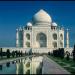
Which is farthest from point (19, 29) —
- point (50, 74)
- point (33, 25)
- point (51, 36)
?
point (50, 74)

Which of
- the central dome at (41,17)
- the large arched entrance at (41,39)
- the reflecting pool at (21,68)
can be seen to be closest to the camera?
the reflecting pool at (21,68)

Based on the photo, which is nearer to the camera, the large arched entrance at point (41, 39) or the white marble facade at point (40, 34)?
the white marble facade at point (40, 34)

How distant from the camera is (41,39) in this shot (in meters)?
63.2

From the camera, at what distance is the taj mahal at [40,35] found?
62.0 metres

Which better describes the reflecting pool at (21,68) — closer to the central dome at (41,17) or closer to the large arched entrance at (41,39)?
the large arched entrance at (41,39)

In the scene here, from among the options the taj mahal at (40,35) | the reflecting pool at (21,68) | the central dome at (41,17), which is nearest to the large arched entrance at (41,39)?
the taj mahal at (40,35)

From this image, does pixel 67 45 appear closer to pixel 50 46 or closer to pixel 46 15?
pixel 50 46

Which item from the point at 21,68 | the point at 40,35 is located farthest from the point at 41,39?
the point at 21,68

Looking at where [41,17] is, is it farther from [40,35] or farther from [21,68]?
[21,68]

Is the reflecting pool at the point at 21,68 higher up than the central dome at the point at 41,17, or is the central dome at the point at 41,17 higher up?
the central dome at the point at 41,17

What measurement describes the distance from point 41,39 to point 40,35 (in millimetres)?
974

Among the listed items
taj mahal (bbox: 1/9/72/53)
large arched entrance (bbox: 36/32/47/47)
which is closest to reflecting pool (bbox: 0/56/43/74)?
taj mahal (bbox: 1/9/72/53)

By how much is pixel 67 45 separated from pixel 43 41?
5459 millimetres

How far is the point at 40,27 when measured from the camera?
62188 millimetres
